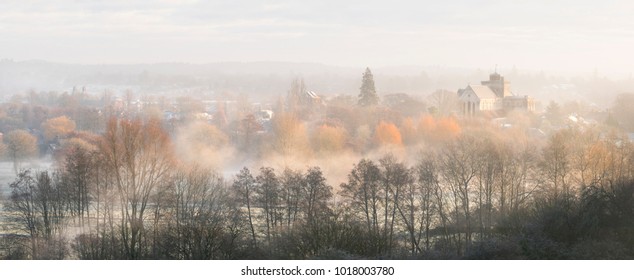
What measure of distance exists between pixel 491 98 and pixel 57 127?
18.3 feet

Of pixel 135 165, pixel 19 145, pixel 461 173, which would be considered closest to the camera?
pixel 135 165

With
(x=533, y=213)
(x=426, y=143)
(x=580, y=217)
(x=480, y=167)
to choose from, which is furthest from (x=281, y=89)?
(x=580, y=217)

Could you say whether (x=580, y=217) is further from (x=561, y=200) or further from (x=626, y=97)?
(x=626, y=97)

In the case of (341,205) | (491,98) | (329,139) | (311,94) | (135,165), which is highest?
(311,94)

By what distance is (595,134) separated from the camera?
8789 mm

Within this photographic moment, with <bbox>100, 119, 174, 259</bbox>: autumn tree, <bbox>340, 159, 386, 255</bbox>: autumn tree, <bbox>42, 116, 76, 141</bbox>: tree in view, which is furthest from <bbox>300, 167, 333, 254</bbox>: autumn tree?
<bbox>42, 116, 76, 141</bbox>: tree

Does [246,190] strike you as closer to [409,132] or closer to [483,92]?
[409,132]

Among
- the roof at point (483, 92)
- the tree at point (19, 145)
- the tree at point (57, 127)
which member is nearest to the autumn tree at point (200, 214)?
the tree at point (57, 127)

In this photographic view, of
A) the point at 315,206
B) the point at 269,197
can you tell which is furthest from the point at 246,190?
the point at 315,206

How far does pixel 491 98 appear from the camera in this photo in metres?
9.35

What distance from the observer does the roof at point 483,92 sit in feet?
30.8

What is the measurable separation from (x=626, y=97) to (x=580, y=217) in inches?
140

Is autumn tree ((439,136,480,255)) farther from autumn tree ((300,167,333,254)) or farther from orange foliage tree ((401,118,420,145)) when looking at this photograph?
autumn tree ((300,167,333,254))

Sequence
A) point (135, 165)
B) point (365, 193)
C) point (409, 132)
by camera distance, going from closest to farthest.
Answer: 1. point (365, 193)
2. point (135, 165)
3. point (409, 132)
